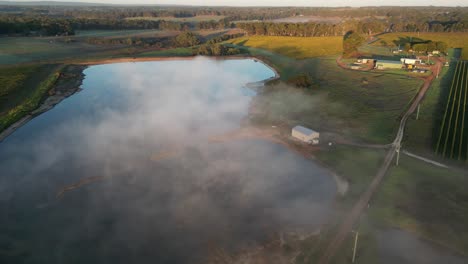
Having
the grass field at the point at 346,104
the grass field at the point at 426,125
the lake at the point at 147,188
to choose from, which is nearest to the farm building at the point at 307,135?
the lake at the point at 147,188

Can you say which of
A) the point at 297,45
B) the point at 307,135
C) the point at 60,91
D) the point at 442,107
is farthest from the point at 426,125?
the point at 297,45

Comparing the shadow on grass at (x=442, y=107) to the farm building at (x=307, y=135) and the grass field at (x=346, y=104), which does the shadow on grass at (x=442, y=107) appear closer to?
the grass field at (x=346, y=104)

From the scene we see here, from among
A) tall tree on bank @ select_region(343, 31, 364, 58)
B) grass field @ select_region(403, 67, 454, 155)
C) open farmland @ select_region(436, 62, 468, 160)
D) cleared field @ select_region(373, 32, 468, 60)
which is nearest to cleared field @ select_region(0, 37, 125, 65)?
tall tree on bank @ select_region(343, 31, 364, 58)

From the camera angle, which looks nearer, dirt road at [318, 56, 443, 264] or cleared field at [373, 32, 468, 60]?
dirt road at [318, 56, 443, 264]

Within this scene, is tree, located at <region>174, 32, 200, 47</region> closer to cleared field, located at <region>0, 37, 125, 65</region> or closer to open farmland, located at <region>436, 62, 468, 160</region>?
cleared field, located at <region>0, 37, 125, 65</region>

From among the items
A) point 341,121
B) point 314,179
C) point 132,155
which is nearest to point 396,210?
point 314,179

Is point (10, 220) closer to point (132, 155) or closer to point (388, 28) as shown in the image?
point (132, 155)
